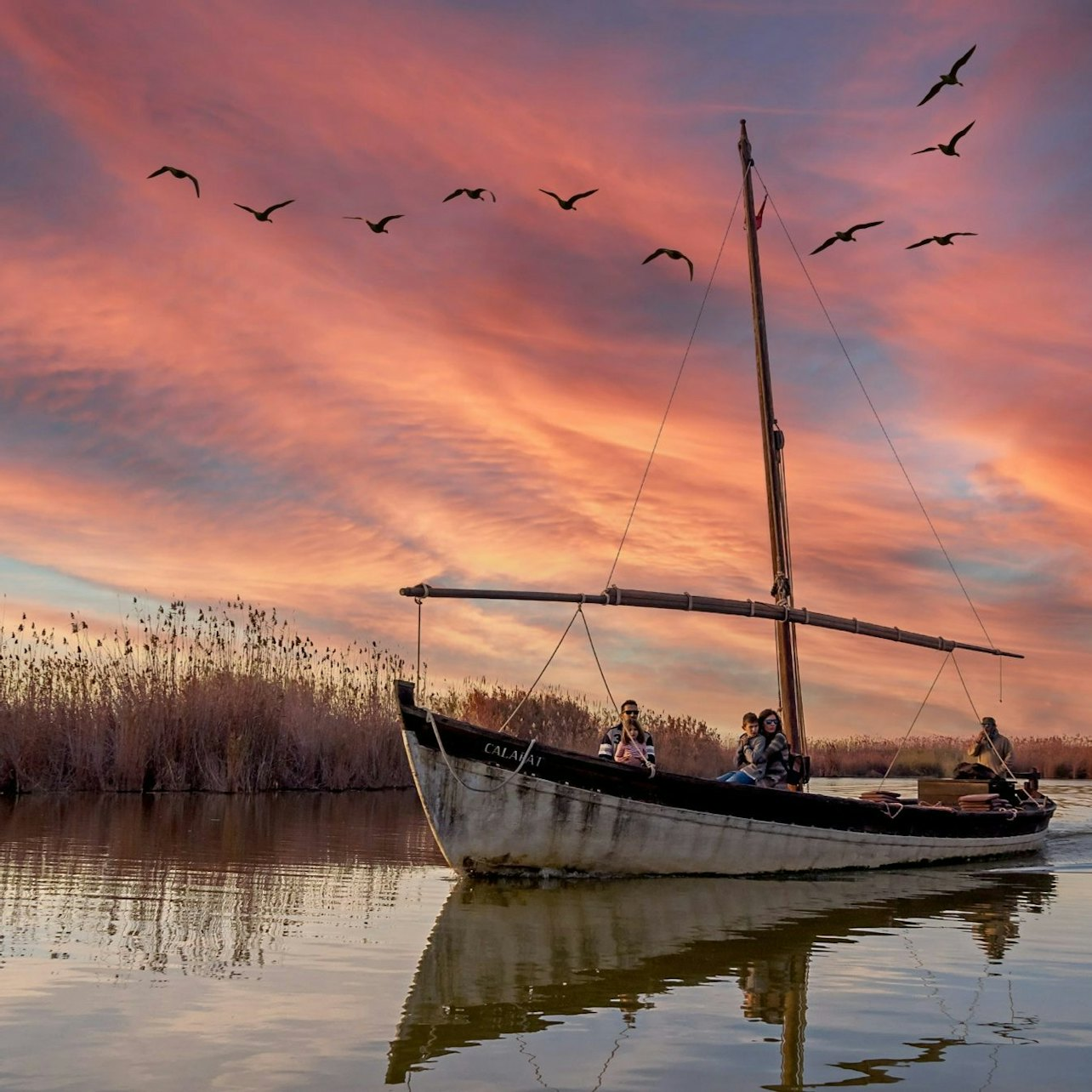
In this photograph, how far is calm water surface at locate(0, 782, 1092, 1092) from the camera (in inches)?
248

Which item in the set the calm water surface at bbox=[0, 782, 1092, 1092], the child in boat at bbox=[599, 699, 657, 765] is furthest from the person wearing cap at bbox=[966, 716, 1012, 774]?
the child in boat at bbox=[599, 699, 657, 765]

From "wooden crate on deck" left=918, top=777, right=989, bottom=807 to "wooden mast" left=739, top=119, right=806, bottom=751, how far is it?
2.14 m

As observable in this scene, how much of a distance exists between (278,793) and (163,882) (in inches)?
553

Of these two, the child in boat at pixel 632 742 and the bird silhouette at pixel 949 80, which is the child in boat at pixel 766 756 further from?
the bird silhouette at pixel 949 80

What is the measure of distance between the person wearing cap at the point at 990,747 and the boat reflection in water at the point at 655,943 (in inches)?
226

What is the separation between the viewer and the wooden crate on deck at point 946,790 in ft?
70.4

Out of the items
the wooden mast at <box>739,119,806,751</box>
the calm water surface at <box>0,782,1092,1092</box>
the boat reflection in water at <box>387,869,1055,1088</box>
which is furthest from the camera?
the wooden mast at <box>739,119,806,751</box>

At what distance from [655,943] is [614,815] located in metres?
4.52

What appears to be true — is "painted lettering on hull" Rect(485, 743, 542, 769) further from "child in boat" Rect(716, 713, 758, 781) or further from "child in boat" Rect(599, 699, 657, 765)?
"child in boat" Rect(716, 713, 758, 781)

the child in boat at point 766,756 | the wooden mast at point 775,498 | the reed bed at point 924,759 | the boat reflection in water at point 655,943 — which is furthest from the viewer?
A: the reed bed at point 924,759

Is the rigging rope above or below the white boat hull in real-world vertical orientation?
above

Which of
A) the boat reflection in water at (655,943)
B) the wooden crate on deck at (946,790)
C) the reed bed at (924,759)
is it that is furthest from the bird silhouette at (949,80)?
the reed bed at (924,759)

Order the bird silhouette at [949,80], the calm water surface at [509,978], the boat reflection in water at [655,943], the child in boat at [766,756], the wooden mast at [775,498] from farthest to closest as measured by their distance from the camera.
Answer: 1. the wooden mast at [775,498]
2. the child in boat at [766,756]
3. the bird silhouette at [949,80]
4. the boat reflection in water at [655,943]
5. the calm water surface at [509,978]

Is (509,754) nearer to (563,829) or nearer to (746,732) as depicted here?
(563,829)
